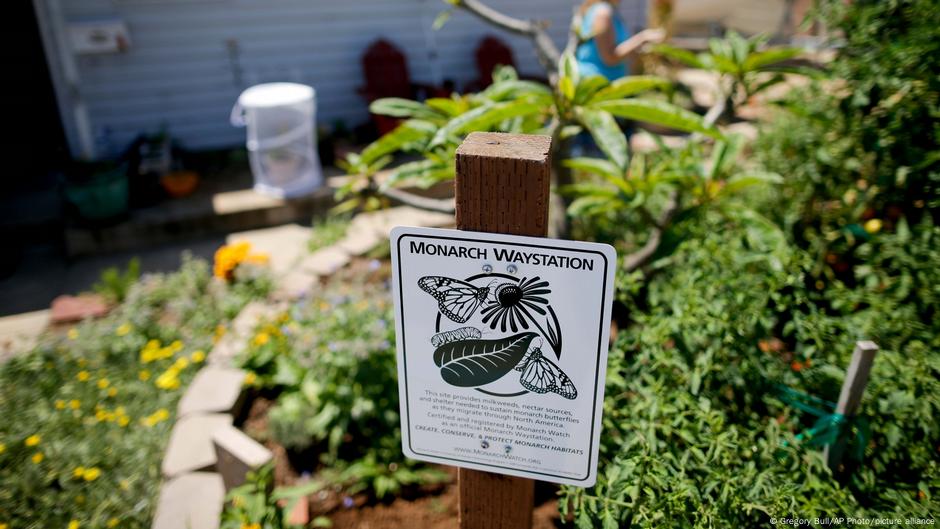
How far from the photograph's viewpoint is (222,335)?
348 cm

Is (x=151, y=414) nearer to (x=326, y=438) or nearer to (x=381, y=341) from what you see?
(x=326, y=438)

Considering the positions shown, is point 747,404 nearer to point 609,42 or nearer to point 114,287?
point 609,42

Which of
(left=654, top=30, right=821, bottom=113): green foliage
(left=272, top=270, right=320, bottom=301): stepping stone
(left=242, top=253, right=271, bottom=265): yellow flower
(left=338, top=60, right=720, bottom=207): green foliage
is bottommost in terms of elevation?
(left=272, top=270, right=320, bottom=301): stepping stone

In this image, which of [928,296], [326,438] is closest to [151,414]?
[326,438]

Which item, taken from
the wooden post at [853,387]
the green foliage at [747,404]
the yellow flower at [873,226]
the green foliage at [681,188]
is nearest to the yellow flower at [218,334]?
the green foliage at [681,188]

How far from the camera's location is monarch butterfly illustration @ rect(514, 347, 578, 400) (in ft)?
4.20

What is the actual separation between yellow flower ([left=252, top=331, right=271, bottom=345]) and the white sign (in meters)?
1.88

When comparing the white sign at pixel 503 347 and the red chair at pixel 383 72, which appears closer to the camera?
the white sign at pixel 503 347

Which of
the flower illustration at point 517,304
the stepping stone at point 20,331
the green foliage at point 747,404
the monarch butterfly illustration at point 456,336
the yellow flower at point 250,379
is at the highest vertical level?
the flower illustration at point 517,304

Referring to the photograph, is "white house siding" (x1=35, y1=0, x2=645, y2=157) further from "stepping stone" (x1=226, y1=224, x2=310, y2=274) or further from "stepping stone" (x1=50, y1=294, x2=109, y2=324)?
"stepping stone" (x1=50, y1=294, x2=109, y2=324)

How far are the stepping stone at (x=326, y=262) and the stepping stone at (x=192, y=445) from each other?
4.60 ft

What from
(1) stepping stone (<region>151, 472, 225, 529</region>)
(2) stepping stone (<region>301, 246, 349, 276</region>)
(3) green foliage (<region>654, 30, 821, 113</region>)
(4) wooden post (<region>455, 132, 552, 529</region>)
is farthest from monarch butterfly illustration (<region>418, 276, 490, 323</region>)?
(2) stepping stone (<region>301, 246, 349, 276</region>)

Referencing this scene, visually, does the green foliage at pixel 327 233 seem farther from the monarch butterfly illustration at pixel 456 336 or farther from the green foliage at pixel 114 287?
the monarch butterfly illustration at pixel 456 336

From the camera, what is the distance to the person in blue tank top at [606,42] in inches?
133
